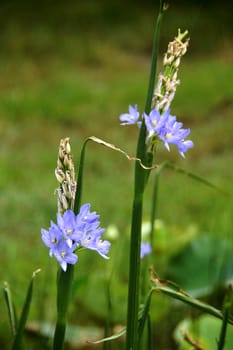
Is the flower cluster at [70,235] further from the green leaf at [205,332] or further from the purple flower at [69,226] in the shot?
the green leaf at [205,332]

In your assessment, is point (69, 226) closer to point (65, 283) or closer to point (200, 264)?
point (65, 283)

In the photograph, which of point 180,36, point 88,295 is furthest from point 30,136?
point 180,36

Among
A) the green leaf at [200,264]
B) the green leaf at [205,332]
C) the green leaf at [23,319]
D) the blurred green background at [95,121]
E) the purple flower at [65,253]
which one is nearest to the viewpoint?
the purple flower at [65,253]

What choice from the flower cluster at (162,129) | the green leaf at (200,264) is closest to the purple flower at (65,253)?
the flower cluster at (162,129)

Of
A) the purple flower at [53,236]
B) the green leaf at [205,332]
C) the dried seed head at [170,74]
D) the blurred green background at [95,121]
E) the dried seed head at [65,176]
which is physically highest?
the blurred green background at [95,121]

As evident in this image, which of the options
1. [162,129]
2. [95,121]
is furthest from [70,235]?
[95,121]

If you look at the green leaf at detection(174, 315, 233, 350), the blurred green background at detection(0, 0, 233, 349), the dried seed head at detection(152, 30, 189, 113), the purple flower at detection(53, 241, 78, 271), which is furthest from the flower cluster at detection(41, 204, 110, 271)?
the green leaf at detection(174, 315, 233, 350)

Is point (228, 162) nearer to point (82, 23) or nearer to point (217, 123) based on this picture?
point (217, 123)
